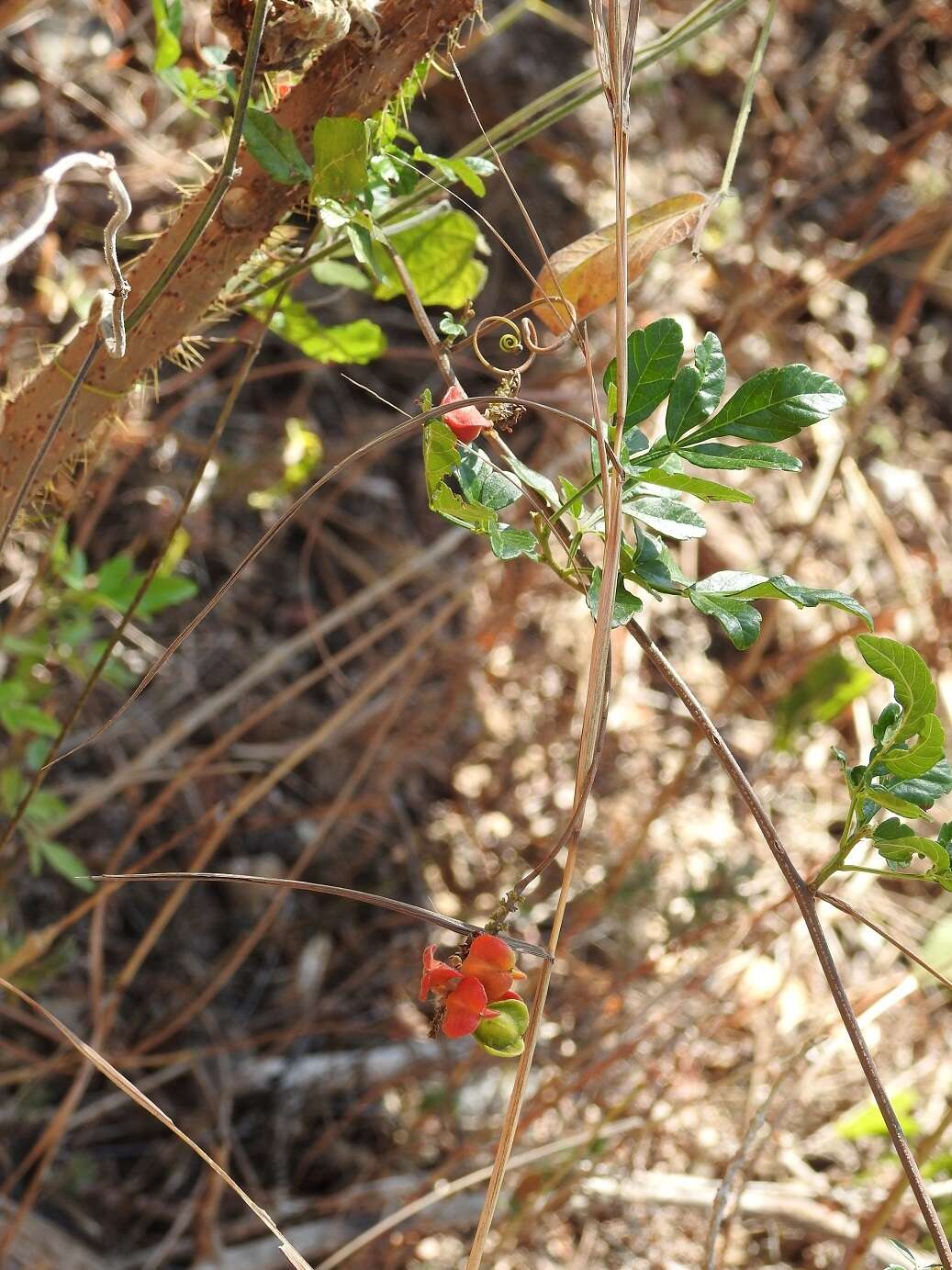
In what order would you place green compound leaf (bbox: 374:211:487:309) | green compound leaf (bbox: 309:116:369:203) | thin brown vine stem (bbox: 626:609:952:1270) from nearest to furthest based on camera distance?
thin brown vine stem (bbox: 626:609:952:1270)
green compound leaf (bbox: 309:116:369:203)
green compound leaf (bbox: 374:211:487:309)

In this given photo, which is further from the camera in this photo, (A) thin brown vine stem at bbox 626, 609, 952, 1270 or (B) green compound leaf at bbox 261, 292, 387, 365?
(B) green compound leaf at bbox 261, 292, 387, 365

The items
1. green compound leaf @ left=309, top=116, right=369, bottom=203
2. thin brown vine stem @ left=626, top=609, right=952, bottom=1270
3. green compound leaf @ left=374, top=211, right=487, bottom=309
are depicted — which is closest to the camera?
thin brown vine stem @ left=626, top=609, right=952, bottom=1270

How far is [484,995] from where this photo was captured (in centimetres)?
57

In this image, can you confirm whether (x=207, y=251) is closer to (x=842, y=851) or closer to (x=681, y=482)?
(x=681, y=482)

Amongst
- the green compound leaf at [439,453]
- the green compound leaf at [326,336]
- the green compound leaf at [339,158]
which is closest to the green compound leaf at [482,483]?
the green compound leaf at [439,453]

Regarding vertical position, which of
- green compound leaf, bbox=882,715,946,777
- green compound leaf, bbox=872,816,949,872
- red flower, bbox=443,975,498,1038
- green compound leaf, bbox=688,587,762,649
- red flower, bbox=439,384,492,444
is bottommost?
green compound leaf, bbox=872,816,949,872

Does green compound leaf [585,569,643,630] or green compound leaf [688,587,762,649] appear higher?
→ green compound leaf [585,569,643,630]

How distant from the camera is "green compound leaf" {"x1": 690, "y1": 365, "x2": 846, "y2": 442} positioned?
0.57 metres

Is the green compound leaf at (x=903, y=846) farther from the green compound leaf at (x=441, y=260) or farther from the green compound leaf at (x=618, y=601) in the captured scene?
the green compound leaf at (x=441, y=260)

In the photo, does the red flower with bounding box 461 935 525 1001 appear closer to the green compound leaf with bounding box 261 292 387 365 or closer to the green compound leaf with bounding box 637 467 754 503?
the green compound leaf with bounding box 637 467 754 503

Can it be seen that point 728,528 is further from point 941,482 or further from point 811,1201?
point 811,1201

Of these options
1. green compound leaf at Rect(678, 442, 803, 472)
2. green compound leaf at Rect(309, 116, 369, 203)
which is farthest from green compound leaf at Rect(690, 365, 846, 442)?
green compound leaf at Rect(309, 116, 369, 203)

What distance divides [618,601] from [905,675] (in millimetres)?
142

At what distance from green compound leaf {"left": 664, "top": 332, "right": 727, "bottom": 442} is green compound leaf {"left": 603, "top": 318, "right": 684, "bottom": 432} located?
0.5 inches
